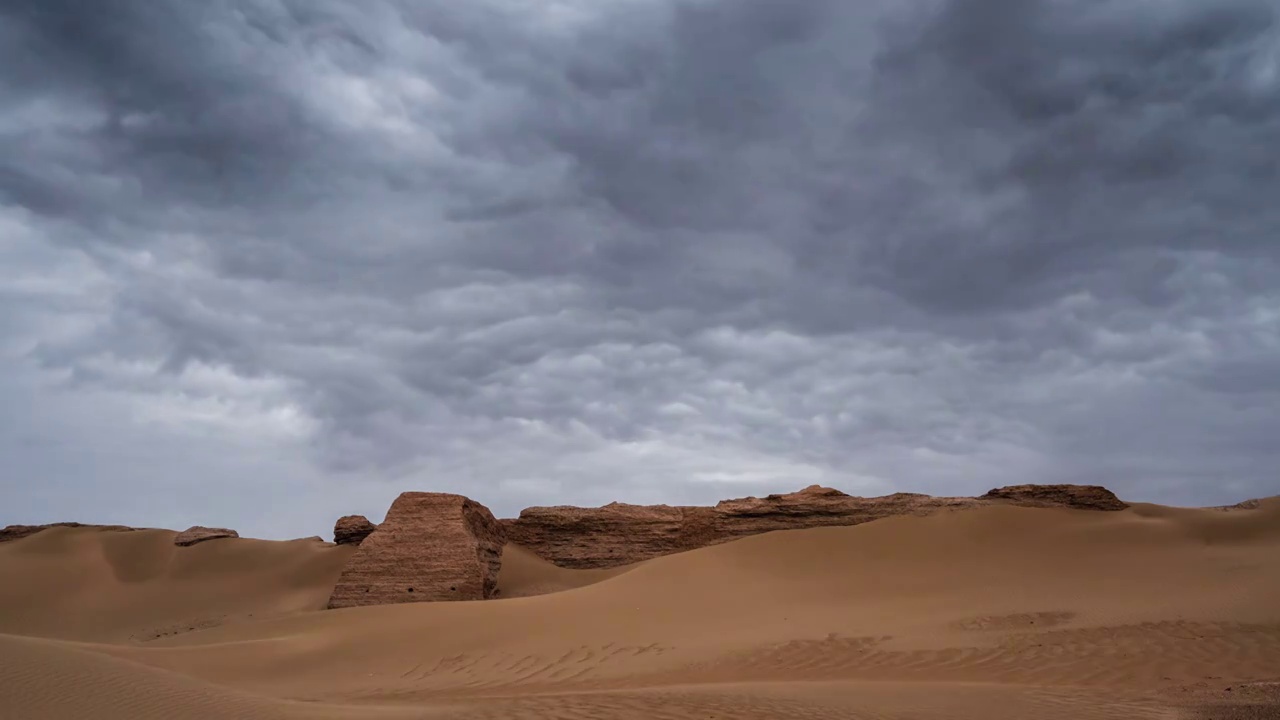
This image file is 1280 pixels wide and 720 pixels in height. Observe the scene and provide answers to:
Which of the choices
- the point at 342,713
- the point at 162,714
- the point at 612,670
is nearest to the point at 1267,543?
the point at 612,670

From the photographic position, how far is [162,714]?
718 cm

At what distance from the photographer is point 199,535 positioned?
31750 millimetres

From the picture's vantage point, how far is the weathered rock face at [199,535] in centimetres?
3130

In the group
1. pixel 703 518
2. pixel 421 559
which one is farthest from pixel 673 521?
pixel 421 559

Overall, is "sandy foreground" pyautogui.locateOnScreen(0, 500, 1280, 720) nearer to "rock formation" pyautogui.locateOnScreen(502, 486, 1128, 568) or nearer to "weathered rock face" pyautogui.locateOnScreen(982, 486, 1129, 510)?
"weathered rock face" pyautogui.locateOnScreen(982, 486, 1129, 510)

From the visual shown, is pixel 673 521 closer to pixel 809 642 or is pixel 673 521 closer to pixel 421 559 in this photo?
pixel 421 559

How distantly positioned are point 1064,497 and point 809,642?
12.2m

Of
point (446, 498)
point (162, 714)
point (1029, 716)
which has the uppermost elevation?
point (446, 498)

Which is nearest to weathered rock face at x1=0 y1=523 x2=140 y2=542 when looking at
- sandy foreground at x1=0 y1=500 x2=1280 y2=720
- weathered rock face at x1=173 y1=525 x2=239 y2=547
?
weathered rock face at x1=173 y1=525 x2=239 y2=547

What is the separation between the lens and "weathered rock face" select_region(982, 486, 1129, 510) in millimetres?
21156

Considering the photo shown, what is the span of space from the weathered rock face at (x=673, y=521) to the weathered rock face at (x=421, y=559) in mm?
A: 6548

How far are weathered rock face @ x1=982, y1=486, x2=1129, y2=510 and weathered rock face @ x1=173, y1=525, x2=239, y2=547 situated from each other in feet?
91.0

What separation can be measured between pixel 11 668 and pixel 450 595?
11.5 meters

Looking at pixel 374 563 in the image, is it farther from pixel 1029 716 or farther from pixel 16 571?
pixel 16 571
